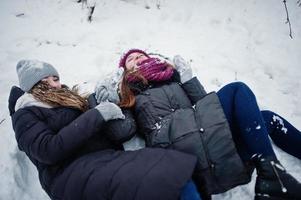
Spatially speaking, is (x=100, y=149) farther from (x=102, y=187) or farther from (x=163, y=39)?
(x=163, y=39)

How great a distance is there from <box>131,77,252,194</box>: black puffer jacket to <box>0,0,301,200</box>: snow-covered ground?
1.34m

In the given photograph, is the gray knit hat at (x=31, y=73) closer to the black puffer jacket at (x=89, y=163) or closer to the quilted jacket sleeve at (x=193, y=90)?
the black puffer jacket at (x=89, y=163)

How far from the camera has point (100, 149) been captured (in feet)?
7.69

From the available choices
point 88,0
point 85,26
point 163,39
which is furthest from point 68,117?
point 88,0

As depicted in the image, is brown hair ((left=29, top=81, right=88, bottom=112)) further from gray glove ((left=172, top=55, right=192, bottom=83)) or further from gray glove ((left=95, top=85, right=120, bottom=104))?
gray glove ((left=172, top=55, right=192, bottom=83))

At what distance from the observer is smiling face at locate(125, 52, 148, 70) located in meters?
3.07

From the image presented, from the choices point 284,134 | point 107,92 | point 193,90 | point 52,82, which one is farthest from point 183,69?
point 52,82

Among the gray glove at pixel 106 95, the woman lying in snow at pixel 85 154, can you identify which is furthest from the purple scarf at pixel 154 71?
the woman lying in snow at pixel 85 154

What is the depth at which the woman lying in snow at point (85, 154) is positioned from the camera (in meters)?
1.79

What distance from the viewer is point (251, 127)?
212cm

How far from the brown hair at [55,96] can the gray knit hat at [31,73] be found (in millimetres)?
56

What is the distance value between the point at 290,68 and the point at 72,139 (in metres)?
3.35

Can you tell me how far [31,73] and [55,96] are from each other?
338 millimetres

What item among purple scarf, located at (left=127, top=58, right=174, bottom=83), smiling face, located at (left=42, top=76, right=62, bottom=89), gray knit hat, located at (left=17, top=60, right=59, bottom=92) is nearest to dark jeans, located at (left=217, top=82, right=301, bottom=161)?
purple scarf, located at (left=127, top=58, right=174, bottom=83)
